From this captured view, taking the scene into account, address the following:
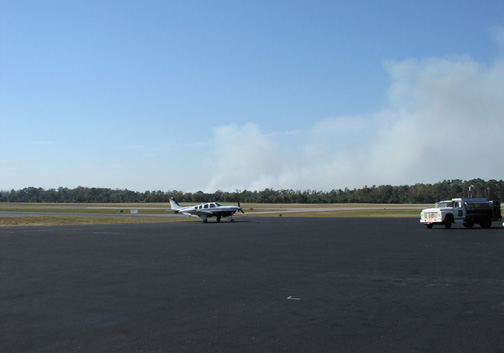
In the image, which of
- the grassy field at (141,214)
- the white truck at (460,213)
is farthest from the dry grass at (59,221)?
the white truck at (460,213)

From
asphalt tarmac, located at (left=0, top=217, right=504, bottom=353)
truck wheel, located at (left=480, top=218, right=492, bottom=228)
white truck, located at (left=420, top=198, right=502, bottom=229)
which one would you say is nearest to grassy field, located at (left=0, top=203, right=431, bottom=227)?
truck wheel, located at (left=480, top=218, right=492, bottom=228)

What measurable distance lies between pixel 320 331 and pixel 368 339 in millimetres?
831

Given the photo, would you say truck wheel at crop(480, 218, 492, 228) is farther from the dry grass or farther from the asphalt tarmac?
the dry grass

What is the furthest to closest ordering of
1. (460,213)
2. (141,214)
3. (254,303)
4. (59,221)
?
(141,214) < (59,221) < (460,213) < (254,303)

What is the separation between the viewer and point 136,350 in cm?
662

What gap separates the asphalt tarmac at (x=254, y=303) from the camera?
7.06 m

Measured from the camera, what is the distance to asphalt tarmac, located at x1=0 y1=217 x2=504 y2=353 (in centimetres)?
706

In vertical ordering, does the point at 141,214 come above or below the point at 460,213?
below

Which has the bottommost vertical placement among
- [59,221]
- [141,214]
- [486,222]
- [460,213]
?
[59,221]

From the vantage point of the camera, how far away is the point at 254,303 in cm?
987

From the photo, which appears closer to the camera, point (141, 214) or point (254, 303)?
point (254, 303)

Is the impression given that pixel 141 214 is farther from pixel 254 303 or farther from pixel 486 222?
pixel 254 303

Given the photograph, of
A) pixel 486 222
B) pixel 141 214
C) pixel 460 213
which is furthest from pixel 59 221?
pixel 486 222

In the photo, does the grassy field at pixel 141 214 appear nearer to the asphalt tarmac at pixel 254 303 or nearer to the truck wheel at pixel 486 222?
the truck wheel at pixel 486 222
